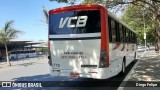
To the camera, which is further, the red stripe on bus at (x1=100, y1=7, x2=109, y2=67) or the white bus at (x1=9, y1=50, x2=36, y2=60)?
the white bus at (x1=9, y1=50, x2=36, y2=60)

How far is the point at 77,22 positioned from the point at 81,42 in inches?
30.5

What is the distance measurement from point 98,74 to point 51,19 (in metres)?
2.96

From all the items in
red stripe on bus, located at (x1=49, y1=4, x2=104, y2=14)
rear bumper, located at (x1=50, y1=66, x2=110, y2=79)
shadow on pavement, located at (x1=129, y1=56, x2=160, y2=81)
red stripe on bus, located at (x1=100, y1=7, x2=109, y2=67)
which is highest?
red stripe on bus, located at (x1=49, y1=4, x2=104, y2=14)

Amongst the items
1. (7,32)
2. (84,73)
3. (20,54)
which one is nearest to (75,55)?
(84,73)

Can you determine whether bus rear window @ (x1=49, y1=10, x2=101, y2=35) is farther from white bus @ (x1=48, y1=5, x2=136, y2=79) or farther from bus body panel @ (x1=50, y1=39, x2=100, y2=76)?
bus body panel @ (x1=50, y1=39, x2=100, y2=76)

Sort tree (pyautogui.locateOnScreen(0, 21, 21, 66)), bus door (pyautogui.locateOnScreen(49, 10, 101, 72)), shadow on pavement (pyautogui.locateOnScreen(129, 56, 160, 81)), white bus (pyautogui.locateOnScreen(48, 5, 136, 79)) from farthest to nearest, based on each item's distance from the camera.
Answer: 1. tree (pyautogui.locateOnScreen(0, 21, 21, 66))
2. shadow on pavement (pyautogui.locateOnScreen(129, 56, 160, 81))
3. bus door (pyautogui.locateOnScreen(49, 10, 101, 72))
4. white bus (pyautogui.locateOnScreen(48, 5, 136, 79))

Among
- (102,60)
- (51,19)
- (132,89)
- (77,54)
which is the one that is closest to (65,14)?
(51,19)

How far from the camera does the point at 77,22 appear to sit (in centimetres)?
1131

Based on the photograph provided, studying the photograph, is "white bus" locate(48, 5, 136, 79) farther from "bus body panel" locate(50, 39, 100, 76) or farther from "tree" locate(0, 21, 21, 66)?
"tree" locate(0, 21, 21, 66)

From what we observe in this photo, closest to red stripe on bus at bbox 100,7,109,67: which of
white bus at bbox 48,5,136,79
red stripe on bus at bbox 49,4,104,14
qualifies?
white bus at bbox 48,5,136,79

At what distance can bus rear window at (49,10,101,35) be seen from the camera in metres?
11.1

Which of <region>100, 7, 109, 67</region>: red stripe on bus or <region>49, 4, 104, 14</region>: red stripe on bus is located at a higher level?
<region>49, 4, 104, 14</region>: red stripe on bus

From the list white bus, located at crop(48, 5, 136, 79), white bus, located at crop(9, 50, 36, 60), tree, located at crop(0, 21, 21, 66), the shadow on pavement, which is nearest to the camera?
white bus, located at crop(48, 5, 136, 79)

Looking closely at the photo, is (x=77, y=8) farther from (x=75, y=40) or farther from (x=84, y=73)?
(x=84, y=73)
